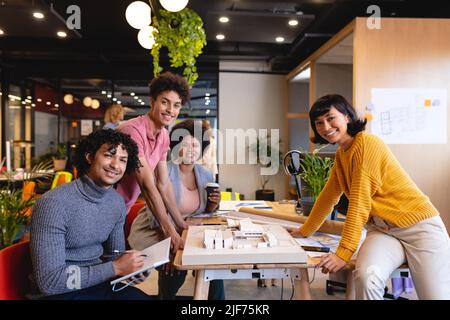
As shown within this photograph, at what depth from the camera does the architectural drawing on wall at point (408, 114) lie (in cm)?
413

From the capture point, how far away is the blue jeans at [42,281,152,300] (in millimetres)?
1303

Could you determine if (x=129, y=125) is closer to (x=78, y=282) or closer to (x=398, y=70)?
(x=78, y=282)

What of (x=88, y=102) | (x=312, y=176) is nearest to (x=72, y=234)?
(x=312, y=176)

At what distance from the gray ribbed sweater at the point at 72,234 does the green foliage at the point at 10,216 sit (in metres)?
0.64

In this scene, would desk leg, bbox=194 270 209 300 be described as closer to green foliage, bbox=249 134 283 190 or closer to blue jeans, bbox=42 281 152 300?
blue jeans, bbox=42 281 152 300

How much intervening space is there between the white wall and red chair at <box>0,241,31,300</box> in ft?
20.8

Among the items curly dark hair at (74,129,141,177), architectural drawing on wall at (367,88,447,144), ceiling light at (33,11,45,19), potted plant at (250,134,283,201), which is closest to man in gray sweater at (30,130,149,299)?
curly dark hair at (74,129,141,177)

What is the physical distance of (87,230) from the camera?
1.38 metres

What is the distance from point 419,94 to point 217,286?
338 centimetres

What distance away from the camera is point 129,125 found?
1.96m

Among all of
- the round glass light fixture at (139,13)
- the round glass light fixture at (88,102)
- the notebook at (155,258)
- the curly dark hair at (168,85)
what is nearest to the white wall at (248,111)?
the round glass light fixture at (88,102)

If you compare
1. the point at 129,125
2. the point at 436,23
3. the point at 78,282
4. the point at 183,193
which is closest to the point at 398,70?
the point at 436,23

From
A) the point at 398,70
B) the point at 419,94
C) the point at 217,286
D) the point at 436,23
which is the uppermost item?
the point at 436,23

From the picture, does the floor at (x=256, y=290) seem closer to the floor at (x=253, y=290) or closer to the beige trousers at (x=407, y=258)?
the floor at (x=253, y=290)
